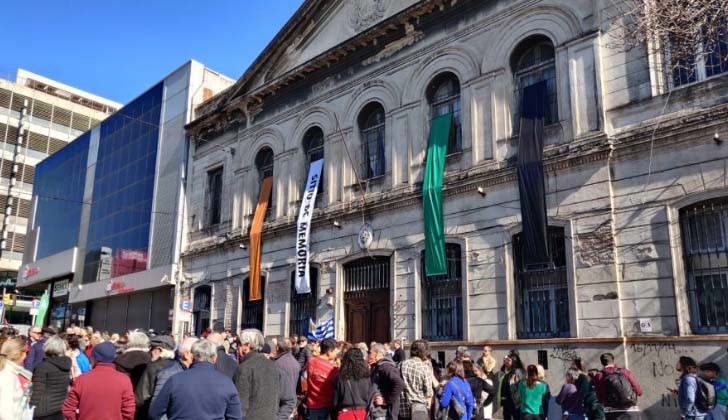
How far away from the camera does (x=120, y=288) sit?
2870 cm

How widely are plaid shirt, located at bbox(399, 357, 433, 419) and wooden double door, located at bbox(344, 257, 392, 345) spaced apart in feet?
30.5

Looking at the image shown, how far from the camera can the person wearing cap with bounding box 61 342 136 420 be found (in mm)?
5711

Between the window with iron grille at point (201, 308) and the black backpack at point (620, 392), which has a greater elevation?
the window with iron grille at point (201, 308)

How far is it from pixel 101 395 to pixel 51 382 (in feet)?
4.69

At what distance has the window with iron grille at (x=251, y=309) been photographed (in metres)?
21.7

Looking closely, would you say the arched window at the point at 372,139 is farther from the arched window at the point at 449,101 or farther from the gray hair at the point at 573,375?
the gray hair at the point at 573,375

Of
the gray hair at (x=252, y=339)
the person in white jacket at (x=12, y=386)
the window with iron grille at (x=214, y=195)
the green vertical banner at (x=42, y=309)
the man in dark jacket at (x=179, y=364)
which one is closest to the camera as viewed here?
the person in white jacket at (x=12, y=386)

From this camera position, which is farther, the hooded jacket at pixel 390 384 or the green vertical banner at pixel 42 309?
the green vertical banner at pixel 42 309

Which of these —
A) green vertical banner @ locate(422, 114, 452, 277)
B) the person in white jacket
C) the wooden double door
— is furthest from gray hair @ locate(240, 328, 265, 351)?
the wooden double door

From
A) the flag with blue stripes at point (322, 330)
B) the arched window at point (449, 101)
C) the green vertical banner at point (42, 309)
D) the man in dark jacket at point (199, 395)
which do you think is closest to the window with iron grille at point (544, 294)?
the arched window at point (449, 101)

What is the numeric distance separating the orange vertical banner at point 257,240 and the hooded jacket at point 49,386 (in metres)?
14.4

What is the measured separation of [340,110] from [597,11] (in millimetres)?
8779

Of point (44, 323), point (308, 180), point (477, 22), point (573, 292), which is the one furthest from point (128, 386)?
point (44, 323)

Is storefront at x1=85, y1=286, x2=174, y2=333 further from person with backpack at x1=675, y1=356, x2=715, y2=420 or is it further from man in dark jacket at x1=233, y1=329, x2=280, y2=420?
person with backpack at x1=675, y1=356, x2=715, y2=420
